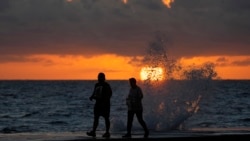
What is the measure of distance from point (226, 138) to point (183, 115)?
20.5ft

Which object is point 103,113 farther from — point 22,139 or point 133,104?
point 22,139

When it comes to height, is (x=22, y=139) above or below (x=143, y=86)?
below

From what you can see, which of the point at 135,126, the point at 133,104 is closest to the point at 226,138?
the point at 133,104

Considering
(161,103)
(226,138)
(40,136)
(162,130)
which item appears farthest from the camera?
(161,103)

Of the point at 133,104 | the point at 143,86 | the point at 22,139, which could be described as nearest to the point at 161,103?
the point at 143,86

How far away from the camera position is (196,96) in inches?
984

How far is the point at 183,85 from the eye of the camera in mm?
25125

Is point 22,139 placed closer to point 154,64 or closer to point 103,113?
point 103,113

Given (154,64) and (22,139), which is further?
(154,64)

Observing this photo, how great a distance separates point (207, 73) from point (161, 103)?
239 cm

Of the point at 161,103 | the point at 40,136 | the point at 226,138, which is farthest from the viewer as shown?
the point at 161,103

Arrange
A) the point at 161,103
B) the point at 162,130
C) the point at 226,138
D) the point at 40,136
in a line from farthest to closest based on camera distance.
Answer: the point at 161,103 → the point at 162,130 → the point at 40,136 → the point at 226,138

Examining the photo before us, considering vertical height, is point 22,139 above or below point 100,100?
below

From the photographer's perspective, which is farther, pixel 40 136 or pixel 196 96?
pixel 196 96
